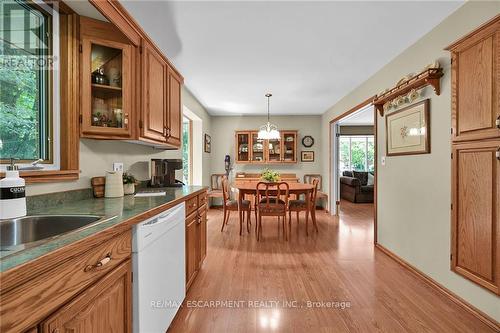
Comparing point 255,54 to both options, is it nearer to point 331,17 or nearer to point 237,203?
point 331,17

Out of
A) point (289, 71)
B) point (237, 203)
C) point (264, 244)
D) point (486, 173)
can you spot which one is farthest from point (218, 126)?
point (486, 173)

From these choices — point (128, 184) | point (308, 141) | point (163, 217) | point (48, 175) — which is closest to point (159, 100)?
point (128, 184)

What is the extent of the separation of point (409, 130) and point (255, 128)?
153 inches

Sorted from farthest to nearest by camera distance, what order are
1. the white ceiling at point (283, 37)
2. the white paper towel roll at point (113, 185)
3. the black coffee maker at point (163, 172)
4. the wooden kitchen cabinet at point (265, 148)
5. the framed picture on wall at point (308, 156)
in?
the framed picture on wall at point (308, 156), the wooden kitchen cabinet at point (265, 148), the black coffee maker at point (163, 172), the white ceiling at point (283, 37), the white paper towel roll at point (113, 185)

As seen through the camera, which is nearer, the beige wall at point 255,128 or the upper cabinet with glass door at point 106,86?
the upper cabinet with glass door at point 106,86

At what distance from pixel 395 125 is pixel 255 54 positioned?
187 centimetres

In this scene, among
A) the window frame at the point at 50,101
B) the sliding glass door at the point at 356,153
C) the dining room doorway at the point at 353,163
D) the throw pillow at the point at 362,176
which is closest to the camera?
the window frame at the point at 50,101

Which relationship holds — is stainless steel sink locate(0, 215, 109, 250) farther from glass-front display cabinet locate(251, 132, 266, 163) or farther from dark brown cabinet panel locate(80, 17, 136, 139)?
glass-front display cabinet locate(251, 132, 266, 163)

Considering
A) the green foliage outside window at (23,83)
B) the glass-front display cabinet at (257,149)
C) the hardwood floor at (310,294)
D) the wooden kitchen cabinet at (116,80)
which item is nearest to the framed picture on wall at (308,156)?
the glass-front display cabinet at (257,149)

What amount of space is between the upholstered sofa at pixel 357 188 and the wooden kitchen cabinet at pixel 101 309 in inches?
260

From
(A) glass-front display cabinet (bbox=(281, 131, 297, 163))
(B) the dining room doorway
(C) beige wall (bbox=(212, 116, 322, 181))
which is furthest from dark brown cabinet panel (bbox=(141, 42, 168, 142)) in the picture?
(A) glass-front display cabinet (bbox=(281, 131, 297, 163))

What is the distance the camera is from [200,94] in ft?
14.1

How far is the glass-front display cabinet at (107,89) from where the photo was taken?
1622 millimetres

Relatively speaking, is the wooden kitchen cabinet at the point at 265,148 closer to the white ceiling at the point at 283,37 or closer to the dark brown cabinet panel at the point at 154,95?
the white ceiling at the point at 283,37
